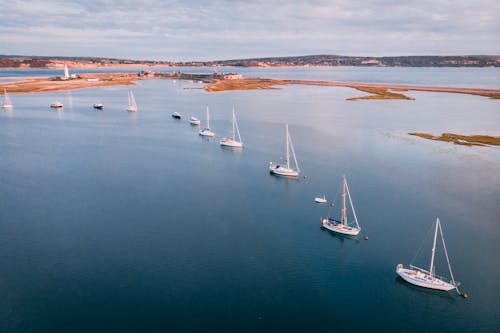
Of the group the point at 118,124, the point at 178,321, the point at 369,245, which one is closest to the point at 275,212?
the point at 369,245

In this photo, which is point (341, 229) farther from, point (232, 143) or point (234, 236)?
point (232, 143)

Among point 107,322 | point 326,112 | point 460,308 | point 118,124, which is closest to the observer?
point 107,322

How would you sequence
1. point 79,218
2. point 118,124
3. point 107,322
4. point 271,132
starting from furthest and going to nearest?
point 118,124 < point 271,132 < point 79,218 < point 107,322

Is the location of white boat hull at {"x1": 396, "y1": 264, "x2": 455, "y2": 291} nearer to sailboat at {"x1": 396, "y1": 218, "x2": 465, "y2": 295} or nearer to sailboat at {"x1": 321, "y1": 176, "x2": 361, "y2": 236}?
sailboat at {"x1": 396, "y1": 218, "x2": 465, "y2": 295}

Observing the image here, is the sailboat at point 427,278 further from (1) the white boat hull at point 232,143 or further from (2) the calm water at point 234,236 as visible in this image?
(1) the white boat hull at point 232,143

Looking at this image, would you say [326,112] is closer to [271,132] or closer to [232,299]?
[271,132]

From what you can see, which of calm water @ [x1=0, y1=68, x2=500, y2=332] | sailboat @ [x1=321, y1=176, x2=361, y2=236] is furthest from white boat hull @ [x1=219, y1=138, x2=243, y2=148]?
sailboat @ [x1=321, y1=176, x2=361, y2=236]
